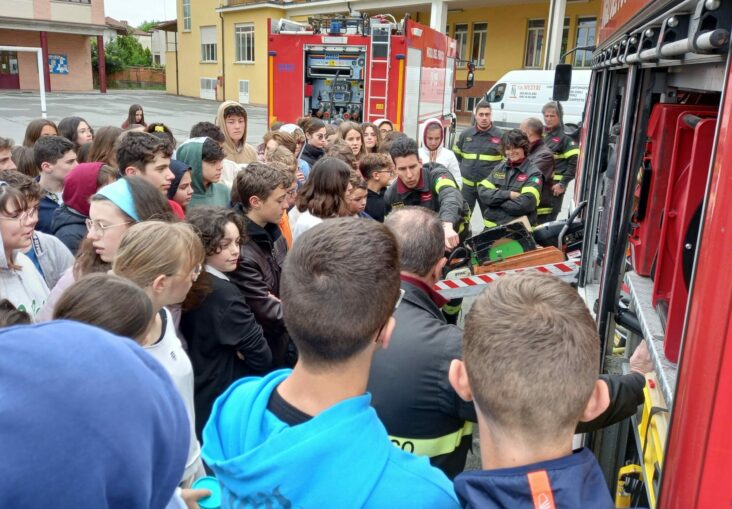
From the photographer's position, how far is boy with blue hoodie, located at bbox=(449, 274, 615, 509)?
1.11m

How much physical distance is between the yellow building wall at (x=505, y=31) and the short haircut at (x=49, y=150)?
2321 cm

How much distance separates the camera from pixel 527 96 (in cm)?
1570

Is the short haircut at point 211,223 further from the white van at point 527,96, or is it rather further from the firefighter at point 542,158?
the white van at point 527,96

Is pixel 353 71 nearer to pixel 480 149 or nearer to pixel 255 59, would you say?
pixel 480 149

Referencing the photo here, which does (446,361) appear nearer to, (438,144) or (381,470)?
(381,470)

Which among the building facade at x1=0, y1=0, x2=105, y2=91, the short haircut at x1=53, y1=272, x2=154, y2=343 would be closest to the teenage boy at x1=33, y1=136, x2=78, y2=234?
the short haircut at x1=53, y1=272, x2=154, y2=343

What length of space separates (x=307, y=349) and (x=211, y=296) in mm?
1417

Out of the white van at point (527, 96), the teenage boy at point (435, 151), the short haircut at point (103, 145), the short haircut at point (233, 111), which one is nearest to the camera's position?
the short haircut at point (103, 145)

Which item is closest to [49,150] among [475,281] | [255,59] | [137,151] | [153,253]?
[137,151]

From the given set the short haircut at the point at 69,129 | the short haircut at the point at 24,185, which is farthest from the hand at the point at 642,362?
the short haircut at the point at 69,129

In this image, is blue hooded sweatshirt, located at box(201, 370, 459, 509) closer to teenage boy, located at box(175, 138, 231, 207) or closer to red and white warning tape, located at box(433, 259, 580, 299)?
red and white warning tape, located at box(433, 259, 580, 299)

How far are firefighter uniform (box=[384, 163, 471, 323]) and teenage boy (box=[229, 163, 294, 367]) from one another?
1.58 m

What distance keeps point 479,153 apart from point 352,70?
16.3ft

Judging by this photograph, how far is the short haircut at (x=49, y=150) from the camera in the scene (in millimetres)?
4090
